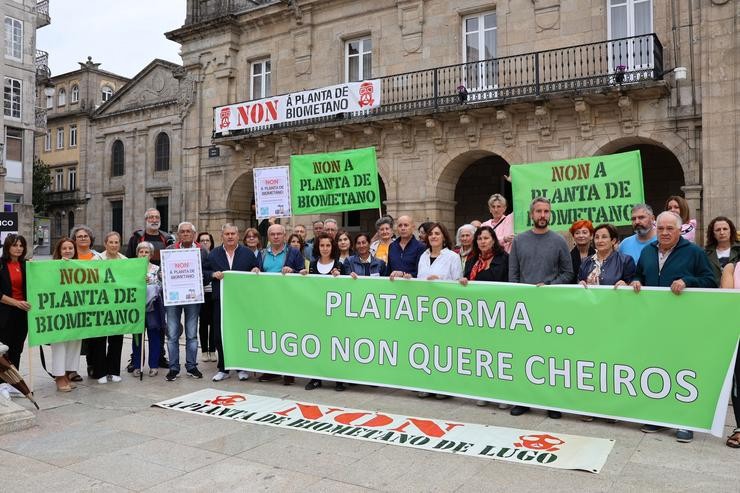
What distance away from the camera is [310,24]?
18047 mm

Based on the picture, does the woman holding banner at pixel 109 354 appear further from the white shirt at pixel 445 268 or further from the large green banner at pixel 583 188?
the large green banner at pixel 583 188

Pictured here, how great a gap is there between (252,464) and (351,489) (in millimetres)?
875

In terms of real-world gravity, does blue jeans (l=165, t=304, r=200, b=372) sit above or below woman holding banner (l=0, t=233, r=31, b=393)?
below

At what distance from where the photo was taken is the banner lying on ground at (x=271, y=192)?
408 inches

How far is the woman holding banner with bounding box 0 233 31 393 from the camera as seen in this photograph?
21.3 ft

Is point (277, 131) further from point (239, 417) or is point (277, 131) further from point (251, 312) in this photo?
point (239, 417)

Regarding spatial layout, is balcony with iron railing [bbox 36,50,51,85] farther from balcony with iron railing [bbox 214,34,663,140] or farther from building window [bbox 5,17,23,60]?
balcony with iron railing [bbox 214,34,663,140]

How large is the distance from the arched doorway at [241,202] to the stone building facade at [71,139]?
18.2 m

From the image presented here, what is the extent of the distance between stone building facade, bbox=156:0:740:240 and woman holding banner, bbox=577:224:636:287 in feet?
25.2

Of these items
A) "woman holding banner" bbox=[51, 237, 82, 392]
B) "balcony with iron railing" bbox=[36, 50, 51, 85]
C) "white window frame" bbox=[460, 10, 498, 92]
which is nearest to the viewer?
"woman holding banner" bbox=[51, 237, 82, 392]

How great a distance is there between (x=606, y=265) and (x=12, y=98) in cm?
3410

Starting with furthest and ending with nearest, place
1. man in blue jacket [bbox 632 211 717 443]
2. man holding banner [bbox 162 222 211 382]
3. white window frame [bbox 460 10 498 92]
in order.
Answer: white window frame [bbox 460 10 498 92], man holding banner [bbox 162 222 211 382], man in blue jacket [bbox 632 211 717 443]

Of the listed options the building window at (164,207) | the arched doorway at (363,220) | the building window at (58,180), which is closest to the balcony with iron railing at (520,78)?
the arched doorway at (363,220)

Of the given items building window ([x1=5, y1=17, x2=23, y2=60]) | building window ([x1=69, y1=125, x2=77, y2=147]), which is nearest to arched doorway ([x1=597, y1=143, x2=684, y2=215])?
building window ([x1=5, y1=17, x2=23, y2=60])
